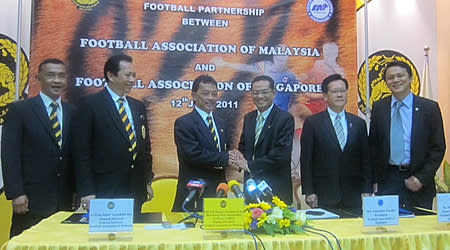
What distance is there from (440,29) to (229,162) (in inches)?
139

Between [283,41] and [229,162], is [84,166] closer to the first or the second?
[229,162]

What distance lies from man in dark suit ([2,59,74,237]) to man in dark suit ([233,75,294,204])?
1.42m

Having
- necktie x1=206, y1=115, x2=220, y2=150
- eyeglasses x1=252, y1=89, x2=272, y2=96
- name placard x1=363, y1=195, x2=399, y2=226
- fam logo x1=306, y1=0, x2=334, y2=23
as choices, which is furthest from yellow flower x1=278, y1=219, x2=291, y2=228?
fam logo x1=306, y1=0, x2=334, y2=23

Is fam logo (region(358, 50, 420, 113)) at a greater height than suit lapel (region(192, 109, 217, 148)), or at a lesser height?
greater

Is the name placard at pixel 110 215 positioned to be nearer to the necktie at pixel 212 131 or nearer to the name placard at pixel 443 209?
the name placard at pixel 443 209

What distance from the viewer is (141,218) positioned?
2.10m

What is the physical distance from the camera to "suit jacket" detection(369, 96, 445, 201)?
2951 mm

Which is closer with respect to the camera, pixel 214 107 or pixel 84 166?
pixel 84 166

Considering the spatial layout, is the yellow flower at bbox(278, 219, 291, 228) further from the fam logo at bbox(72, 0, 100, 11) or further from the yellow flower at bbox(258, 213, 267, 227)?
the fam logo at bbox(72, 0, 100, 11)

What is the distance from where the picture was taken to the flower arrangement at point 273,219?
66.9 inches

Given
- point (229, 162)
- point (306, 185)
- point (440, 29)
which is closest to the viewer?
point (306, 185)

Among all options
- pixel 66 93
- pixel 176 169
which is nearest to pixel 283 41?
pixel 176 169

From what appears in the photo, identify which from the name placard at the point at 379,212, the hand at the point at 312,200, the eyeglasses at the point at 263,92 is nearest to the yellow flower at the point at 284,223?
the name placard at the point at 379,212

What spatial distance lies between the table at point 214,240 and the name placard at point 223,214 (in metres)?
0.05
